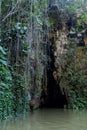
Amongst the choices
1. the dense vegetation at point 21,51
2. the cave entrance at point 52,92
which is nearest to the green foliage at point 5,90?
the dense vegetation at point 21,51

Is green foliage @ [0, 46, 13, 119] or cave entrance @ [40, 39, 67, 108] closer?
green foliage @ [0, 46, 13, 119]

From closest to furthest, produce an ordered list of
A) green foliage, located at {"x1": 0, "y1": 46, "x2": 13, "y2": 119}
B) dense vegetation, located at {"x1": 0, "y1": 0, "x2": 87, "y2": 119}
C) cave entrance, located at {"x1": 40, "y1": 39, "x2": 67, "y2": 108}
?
1. green foliage, located at {"x1": 0, "y1": 46, "x2": 13, "y2": 119}
2. dense vegetation, located at {"x1": 0, "y1": 0, "x2": 87, "y2": 119}
3. cave entrance, located at {"x1": 40, "y1": 39, "x2": 67, "y2": 108}

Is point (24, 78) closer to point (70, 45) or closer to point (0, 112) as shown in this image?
point (0, 112)

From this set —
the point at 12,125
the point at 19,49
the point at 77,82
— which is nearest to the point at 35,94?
the point at 77,82

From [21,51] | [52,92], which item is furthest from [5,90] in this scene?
[52,92]

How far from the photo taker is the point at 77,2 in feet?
42.3

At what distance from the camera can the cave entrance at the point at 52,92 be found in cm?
1305

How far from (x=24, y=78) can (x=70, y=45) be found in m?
3.64

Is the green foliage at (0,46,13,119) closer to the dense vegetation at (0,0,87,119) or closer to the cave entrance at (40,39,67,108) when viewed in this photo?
the dense vegetation at (0,0,87,119)

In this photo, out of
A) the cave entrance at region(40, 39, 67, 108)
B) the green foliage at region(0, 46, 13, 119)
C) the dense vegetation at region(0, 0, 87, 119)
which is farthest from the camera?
the cave entrance at region(40, 39, 67, 108)

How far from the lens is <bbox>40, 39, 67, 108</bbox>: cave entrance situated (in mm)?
13055

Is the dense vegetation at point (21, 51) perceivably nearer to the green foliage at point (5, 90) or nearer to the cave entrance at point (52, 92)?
the green foliage at point (5, 90)

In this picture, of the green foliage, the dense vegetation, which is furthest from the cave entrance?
the green foliage

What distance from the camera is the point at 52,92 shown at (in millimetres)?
14461
